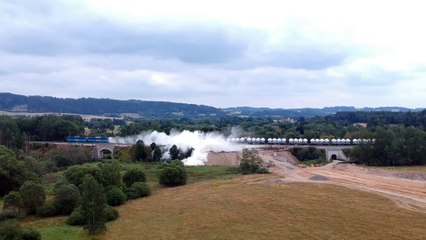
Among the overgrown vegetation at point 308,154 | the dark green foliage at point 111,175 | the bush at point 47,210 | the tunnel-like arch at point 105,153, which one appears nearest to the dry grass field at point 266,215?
the dark green foliage at point 111,175

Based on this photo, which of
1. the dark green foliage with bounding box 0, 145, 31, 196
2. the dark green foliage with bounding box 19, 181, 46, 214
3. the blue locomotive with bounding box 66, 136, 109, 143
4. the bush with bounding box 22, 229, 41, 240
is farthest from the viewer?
the blue locomotive with bounding box 66, 136, 109, 143

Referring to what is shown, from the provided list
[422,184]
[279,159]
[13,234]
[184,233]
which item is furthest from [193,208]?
[279,159]

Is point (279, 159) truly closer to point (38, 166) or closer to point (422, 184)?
point (422, 184)

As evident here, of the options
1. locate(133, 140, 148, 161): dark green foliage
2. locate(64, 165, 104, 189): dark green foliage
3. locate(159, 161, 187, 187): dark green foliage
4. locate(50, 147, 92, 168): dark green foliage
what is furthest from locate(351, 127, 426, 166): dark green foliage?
locate(64, 165, 104, 189): dark green foliage

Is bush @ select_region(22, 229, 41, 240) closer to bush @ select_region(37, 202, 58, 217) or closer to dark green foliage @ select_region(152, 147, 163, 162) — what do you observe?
bush @ select_region(37, 202, 58, 217)

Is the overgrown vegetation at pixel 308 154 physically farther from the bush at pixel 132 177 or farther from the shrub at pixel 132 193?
the shrub at pixel 132 193

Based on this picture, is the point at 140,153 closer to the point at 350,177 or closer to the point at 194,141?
the point at 194,141
